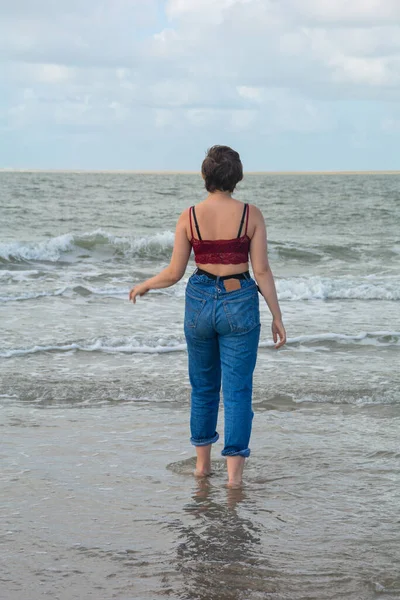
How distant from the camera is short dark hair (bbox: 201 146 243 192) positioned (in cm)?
409

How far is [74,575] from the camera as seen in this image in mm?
3270

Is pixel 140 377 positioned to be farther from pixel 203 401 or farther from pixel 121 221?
pixel 121 221

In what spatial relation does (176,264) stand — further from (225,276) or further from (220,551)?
(220,551)

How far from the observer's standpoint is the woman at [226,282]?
409 centimetres

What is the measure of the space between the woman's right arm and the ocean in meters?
0.93

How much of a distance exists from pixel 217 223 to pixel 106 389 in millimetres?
2922

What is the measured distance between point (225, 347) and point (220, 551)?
42.7 inches

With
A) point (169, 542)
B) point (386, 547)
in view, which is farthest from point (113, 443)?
point (386, 547)

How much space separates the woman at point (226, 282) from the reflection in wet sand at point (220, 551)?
344 mm

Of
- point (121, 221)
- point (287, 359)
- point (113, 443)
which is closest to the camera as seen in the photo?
point (113, 443)

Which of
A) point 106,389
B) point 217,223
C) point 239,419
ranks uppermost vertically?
point 217,223

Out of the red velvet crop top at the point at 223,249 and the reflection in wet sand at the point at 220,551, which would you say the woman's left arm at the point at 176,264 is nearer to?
the red velvet crop top at the point at 223,249

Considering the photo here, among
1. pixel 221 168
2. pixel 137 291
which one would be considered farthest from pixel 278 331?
pixel 221 168

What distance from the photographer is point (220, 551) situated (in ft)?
11.6
